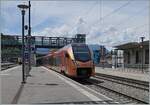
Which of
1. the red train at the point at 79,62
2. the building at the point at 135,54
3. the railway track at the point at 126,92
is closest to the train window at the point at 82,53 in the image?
the red train at the point at 79,62

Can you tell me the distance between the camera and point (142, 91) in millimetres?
22281

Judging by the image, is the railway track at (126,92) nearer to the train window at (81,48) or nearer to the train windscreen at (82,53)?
the train windscreen at (82,53)

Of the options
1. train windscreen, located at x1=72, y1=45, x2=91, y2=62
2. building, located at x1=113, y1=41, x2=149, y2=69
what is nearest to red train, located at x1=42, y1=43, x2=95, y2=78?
train windscreen, located at x1=72, y1=45, x2=91, y2=62

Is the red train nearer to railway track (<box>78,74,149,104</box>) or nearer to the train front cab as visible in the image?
the train front cab

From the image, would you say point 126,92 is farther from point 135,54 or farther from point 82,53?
point 135,54

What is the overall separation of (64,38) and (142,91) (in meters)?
68.9

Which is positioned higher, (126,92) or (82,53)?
(82,53)

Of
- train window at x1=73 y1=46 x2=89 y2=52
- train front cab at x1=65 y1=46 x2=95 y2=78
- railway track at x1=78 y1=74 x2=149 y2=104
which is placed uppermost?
train window at x1=73 y1=46 x2=89 y2=52

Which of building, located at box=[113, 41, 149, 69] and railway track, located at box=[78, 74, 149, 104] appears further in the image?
building, located at box=[113, 41, 149, 69]

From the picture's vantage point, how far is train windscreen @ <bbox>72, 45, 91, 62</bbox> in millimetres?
29250

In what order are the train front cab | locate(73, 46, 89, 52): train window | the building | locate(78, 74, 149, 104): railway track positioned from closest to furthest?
locate(78, 74, 149, 104): railway track, the train front cab, locate(73, 46, 89, 52): train window, the building

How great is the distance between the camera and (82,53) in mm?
29500

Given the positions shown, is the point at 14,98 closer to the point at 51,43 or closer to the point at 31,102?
the point at 31,102

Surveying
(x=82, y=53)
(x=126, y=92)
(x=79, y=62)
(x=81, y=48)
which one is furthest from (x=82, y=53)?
(x=126, y=92)
